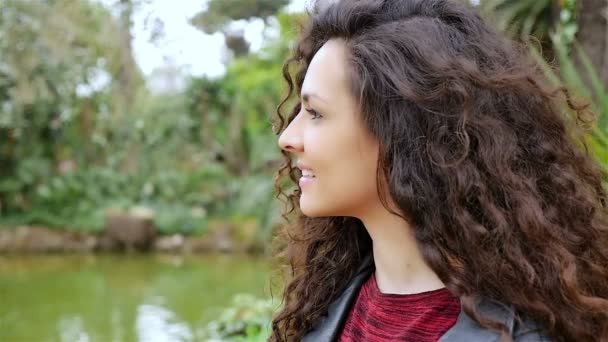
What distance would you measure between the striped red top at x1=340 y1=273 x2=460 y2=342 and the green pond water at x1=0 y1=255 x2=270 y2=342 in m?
3.57

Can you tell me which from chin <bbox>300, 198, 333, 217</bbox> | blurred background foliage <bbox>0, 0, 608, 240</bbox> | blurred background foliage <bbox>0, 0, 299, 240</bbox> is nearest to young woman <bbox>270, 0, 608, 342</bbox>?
chin <bbox>300, 198, 333, 217</bbox>

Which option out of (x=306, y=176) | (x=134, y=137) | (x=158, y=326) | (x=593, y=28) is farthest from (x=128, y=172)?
(x=306, y=176)

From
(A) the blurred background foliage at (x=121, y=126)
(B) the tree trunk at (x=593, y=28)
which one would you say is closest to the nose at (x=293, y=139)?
(B) the tree trunk at (x=593, y=28)

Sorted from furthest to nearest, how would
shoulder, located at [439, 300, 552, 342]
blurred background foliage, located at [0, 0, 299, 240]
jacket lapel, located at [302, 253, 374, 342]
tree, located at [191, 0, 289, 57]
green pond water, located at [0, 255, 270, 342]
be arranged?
blurred background foliage, located at [0, 0, 299, 240]
tree, located at [191, 0, 289, 57]
green pond water, located at [0, 255, 270, 342]
jacket lapel, located at [302, 253, 374, 342]
shoulder, located at [439, 300, 552, 342]

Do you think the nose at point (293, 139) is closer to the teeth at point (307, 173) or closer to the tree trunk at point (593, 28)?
the teeth at point (307, 173)

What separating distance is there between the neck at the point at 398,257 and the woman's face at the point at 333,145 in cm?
4

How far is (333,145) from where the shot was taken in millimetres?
1253

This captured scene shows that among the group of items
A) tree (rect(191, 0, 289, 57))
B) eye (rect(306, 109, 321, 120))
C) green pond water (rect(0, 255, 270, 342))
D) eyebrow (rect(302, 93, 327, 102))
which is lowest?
green pond water (rect(0, 255, 270, 342))

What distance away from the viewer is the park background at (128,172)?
7336 millimetres

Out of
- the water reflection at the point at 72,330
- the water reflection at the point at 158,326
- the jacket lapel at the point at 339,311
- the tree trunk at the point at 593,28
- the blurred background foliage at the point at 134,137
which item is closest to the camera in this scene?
the jacket lapel at the point at 339,311

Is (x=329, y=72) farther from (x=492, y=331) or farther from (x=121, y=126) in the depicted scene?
(x=121, y=126)

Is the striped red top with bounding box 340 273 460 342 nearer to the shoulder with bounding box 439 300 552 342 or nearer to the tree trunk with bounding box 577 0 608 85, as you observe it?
the shoulder with bounding box 439 300 552 342

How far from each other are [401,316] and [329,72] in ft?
1.39

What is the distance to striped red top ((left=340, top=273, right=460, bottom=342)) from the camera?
3.98 feet
